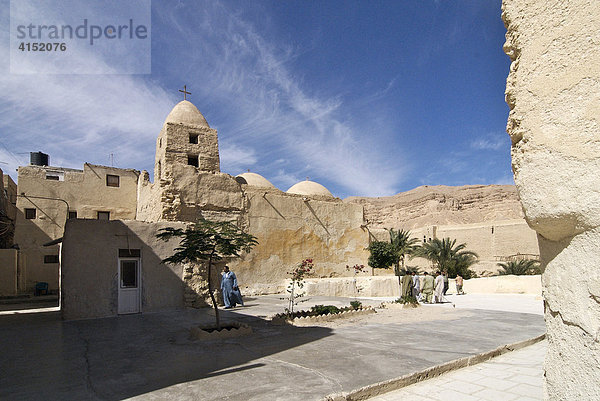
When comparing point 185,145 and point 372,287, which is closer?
point 372,287

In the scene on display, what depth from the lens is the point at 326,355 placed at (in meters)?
5.76

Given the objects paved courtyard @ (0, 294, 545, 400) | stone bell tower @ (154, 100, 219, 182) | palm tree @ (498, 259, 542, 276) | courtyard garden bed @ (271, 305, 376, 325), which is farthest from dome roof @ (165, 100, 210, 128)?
palm tree @ (498, 259, 542, 276)

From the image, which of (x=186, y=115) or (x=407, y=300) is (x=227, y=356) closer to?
(x=407, y=300)

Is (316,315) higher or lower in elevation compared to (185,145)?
lower

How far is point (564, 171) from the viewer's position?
1.68 metres

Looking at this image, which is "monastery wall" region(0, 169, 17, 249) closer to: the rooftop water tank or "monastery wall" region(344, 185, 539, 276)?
the rooftop water tank

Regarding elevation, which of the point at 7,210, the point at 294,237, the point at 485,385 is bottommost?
the point at 485,385

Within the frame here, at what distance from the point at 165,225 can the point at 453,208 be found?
61715mm

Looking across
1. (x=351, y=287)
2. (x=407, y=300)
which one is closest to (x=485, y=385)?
(x=407, y=300)

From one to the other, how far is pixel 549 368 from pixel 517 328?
24.2ft

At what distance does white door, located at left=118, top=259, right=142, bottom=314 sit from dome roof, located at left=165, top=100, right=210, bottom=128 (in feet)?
32.7

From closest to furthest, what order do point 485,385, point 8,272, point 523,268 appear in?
point 485,385 → point 8,272 → point 523,268

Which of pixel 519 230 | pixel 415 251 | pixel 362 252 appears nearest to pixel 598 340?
pixel 362 252

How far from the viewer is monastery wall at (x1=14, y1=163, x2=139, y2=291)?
2191 cm
